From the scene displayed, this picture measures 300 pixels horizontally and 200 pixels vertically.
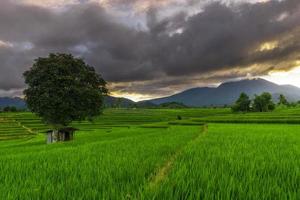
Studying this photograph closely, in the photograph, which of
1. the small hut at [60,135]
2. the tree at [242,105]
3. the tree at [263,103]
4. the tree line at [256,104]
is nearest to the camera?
the small hut at [60,135]

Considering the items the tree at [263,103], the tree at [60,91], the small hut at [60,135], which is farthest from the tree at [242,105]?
the small hut at [60,135]

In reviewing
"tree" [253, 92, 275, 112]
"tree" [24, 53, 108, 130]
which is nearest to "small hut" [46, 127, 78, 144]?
"tree" [24, 53, 108, 130]

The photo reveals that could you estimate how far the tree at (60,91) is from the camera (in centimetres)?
3725

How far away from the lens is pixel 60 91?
37188mm

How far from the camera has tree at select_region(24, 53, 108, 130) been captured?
3725 cm

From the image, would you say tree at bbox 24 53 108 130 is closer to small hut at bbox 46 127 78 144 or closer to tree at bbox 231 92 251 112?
small hut at bbox 46 127 78 144

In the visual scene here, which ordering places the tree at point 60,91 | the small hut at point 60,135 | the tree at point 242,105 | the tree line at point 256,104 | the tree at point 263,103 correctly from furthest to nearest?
1. the tree at point 242,105
2. the tree line at point 256,104
3. the tree at point 263,103
4. the small hut at point 60,135
5. the tree at point 60,91

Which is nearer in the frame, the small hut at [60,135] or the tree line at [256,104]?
the small hut at [60,135]

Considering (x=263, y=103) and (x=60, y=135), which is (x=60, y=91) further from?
(x=263, y=103)

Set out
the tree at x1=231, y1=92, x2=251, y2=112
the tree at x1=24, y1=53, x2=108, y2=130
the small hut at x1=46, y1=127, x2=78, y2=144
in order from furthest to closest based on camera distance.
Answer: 1. the tree at x1=231, y1=92, x2=251, y2=112
2. the small hut at x1=46, y1=127, x2=78, y2=144
3. the tree at x1=24, y1=53, x2=108, y2=130

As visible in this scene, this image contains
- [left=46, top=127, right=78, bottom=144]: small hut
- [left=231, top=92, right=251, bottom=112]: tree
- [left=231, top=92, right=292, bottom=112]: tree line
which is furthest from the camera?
[left=231, top=92, right=251, bottom=112]: tree

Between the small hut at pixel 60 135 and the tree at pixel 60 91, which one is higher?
the tree at pixel 60 91

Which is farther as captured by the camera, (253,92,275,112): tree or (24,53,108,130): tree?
(253,92,275,112): tree

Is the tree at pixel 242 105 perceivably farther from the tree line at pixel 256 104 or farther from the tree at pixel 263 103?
the tree at pixel 263 103
